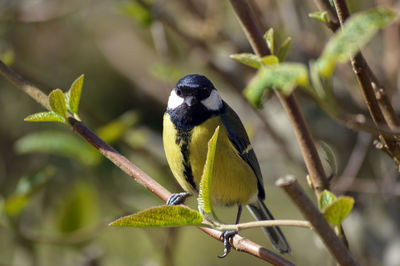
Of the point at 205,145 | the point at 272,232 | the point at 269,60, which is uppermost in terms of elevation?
the point at 269,60

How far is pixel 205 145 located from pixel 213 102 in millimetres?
240

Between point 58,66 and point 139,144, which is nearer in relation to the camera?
point 139,144

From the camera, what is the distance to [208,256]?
3840mm

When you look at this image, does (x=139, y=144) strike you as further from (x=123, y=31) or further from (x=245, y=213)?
(x=245, y=213)

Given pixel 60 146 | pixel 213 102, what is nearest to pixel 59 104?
pixel 213 102

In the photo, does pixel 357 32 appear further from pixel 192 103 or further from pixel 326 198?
pixel 192 103

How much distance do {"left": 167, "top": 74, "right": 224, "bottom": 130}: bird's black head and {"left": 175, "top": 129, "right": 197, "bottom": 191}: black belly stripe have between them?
0.08ft

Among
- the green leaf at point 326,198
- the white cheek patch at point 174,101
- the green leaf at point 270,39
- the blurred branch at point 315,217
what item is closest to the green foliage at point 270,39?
the green leaf at point 270,39

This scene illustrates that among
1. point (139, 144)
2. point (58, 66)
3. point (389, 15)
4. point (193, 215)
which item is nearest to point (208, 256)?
point (58, 66)

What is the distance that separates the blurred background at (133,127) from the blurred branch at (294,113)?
628mm

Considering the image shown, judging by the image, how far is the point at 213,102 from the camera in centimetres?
180

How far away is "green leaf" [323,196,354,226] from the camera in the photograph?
69cm

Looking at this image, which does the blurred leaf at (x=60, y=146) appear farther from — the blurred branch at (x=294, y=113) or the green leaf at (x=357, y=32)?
the green leaf at (x=357, y=32)

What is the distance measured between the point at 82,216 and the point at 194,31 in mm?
945
